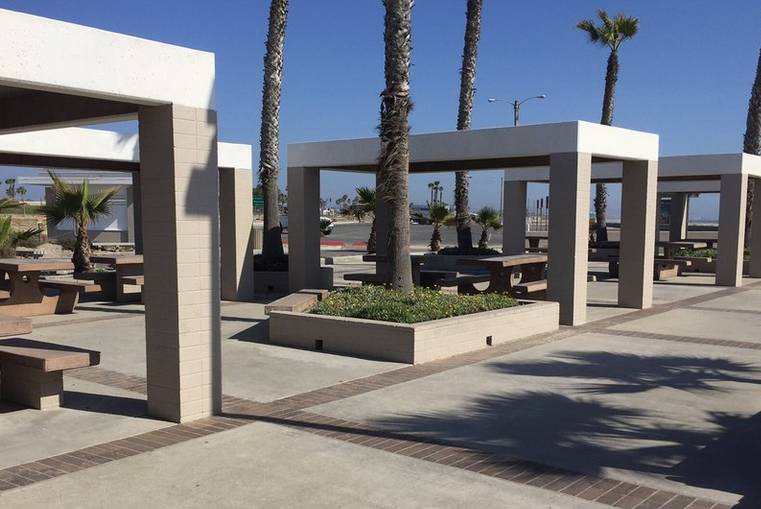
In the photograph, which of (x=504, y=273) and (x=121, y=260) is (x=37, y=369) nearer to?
(x=121, y=260)

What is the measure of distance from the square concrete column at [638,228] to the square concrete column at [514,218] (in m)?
7.75

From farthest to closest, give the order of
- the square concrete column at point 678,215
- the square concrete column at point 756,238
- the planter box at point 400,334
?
the square concrete column at point 678,215 → the square concrete column at point 756,238 → the planter box at point 400,334

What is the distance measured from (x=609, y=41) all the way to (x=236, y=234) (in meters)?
21.0

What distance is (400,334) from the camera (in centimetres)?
916

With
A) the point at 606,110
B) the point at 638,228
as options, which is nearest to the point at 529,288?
the point at 638,228

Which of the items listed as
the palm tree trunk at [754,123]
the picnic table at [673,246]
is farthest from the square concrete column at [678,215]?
the palm tree trunk at [754,123]

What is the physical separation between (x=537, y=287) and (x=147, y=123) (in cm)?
931

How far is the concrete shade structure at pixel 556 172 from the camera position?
12461 mm

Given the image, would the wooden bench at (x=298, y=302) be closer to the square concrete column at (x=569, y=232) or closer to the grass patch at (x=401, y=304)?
the grass patch at (x=401, y=304)

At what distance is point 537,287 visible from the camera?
549 inches

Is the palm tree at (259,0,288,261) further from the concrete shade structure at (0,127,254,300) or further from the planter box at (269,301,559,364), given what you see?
the planter box at (269,301,559,364)

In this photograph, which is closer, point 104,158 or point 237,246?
point 104,158

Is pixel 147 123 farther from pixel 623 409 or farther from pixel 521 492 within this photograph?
pixel 623 409

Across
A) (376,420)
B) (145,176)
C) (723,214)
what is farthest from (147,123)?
(723,214)
